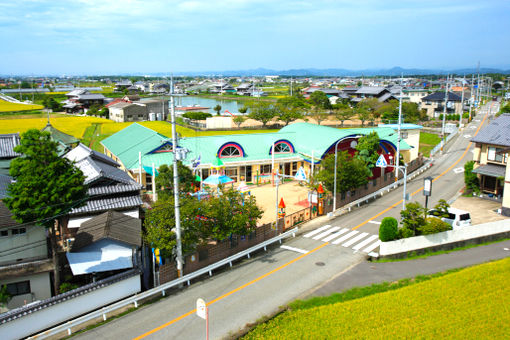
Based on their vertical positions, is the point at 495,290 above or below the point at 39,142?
below

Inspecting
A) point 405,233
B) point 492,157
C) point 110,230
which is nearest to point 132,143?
point 110,230

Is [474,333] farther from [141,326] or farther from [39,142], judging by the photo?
[39,142]

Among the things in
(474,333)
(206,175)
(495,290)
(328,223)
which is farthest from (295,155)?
(474,333)

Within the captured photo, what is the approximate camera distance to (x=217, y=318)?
16.0m

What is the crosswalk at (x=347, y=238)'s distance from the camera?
23484mm

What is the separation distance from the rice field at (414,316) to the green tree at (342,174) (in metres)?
12.3

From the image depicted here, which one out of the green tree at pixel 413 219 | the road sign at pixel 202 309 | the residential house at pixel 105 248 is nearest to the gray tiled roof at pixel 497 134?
the green tree at pixel 413 219

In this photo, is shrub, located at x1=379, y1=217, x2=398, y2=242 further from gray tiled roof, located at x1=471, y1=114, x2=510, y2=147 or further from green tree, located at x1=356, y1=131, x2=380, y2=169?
gray tiled roof, located at x1=471, y1=114, x2=510, y2=147

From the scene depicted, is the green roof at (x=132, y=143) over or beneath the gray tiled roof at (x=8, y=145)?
beneath

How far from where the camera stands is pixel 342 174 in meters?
29.8

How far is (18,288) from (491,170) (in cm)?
3348

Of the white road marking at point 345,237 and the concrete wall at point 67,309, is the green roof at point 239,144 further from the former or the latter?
the concrete wall at point 67,309

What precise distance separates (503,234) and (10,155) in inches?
1308

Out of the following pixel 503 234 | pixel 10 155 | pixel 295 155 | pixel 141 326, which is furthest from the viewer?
pixel 295 155
